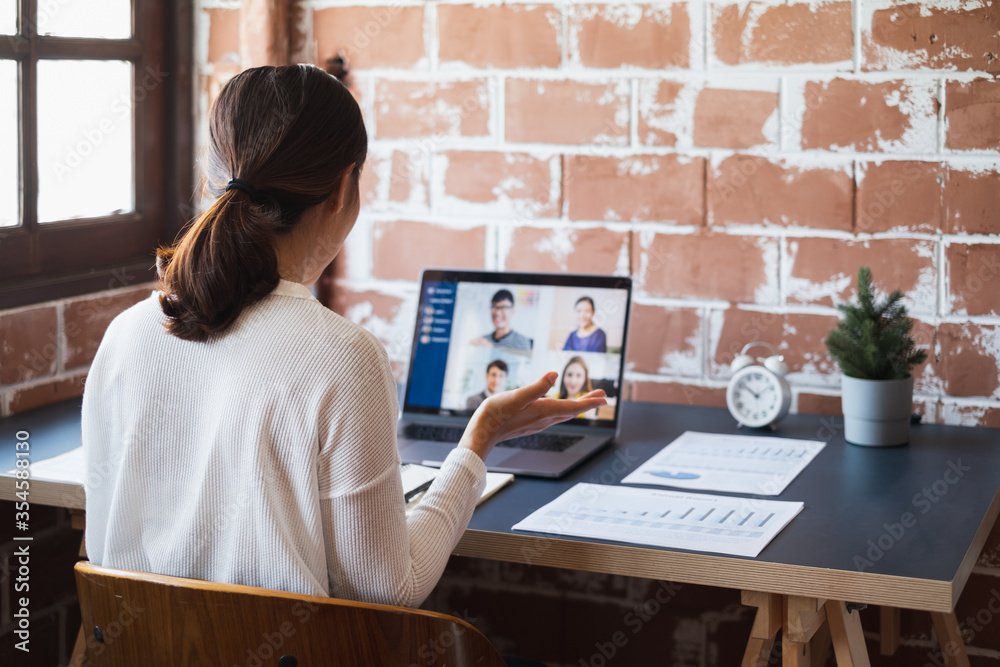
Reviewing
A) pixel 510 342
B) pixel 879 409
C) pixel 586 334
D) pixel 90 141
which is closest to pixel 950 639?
pixel 879 409

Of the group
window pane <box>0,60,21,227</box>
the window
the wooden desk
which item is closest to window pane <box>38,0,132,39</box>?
the window

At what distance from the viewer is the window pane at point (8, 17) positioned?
6.18ft

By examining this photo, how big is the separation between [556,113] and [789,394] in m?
0.72


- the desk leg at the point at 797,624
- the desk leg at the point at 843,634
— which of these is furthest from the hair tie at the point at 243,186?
the desk leg at the point at 843,634

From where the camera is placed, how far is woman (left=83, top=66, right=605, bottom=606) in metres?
1.13

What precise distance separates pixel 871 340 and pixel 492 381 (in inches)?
25.8

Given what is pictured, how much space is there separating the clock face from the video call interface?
0.72ft

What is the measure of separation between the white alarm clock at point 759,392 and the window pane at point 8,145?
1328mm

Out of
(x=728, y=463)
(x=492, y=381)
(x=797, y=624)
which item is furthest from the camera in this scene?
(x=492, y=381)

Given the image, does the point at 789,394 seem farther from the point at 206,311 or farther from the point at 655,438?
the point at 206,311

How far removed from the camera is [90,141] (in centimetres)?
213

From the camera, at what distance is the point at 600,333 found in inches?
75.2

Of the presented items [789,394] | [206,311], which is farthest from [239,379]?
[789,394]

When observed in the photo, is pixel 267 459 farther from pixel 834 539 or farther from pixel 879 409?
pixel 879 409
